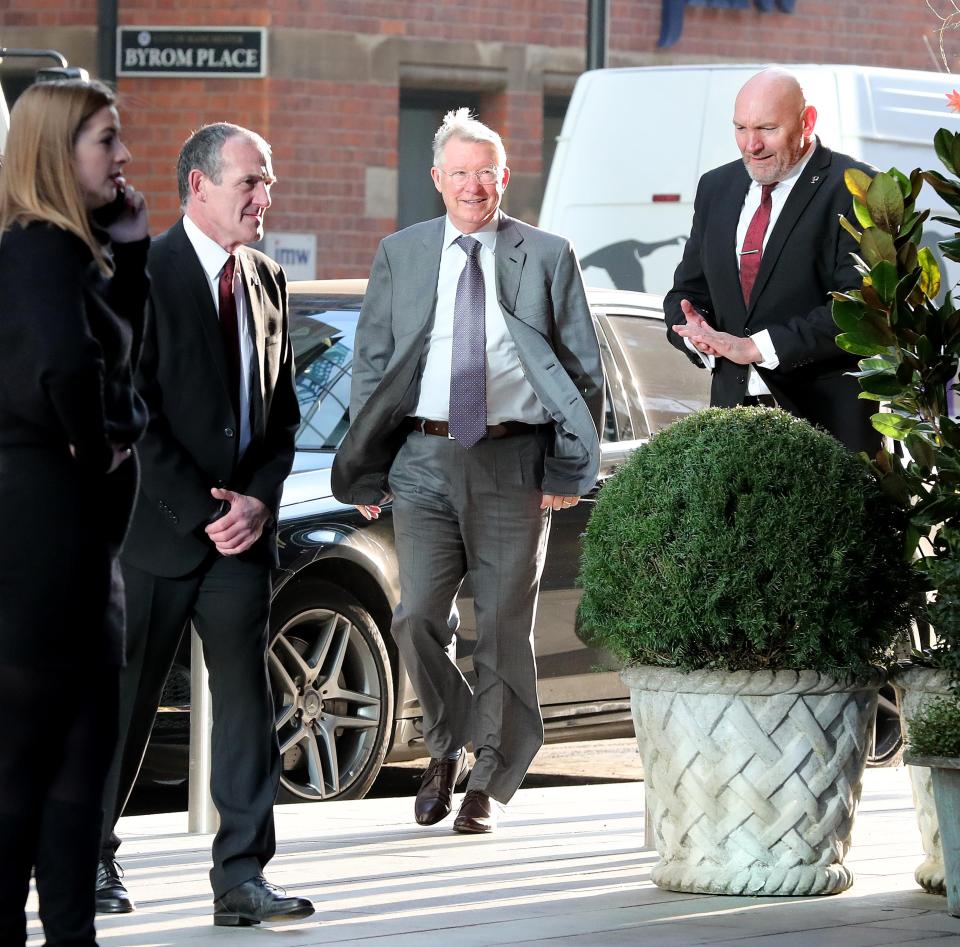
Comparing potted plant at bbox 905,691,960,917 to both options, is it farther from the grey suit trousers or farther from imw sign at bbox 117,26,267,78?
imw sign at bbox 117,26,267,78

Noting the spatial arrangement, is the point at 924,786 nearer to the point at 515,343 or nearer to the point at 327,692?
the point at 515,343

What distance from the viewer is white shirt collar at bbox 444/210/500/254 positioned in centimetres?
734

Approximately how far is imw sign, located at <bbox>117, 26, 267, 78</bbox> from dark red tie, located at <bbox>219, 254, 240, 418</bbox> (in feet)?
41.3

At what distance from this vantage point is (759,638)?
5.87m

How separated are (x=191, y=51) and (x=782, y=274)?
39.6 ft

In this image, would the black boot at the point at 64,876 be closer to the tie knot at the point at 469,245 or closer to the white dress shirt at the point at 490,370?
the white dress shirt at the point at 490,370

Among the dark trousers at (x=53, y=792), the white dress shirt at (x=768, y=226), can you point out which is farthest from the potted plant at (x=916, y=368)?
the dark trousers at (x=53, y=792)

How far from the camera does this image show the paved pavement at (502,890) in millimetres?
5527

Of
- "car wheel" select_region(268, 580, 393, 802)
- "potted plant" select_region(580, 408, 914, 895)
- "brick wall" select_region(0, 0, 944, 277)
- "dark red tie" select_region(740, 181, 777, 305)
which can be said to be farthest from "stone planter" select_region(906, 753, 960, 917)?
"brick wall" select_region(0, 0, 944, 277)

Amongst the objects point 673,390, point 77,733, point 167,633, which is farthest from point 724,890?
point 673,390

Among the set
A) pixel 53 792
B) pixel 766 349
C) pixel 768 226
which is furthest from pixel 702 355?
pixel 53 792

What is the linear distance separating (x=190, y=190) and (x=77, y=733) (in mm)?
1817

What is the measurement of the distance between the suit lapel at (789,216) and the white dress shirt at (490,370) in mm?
769

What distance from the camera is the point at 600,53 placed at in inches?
616
